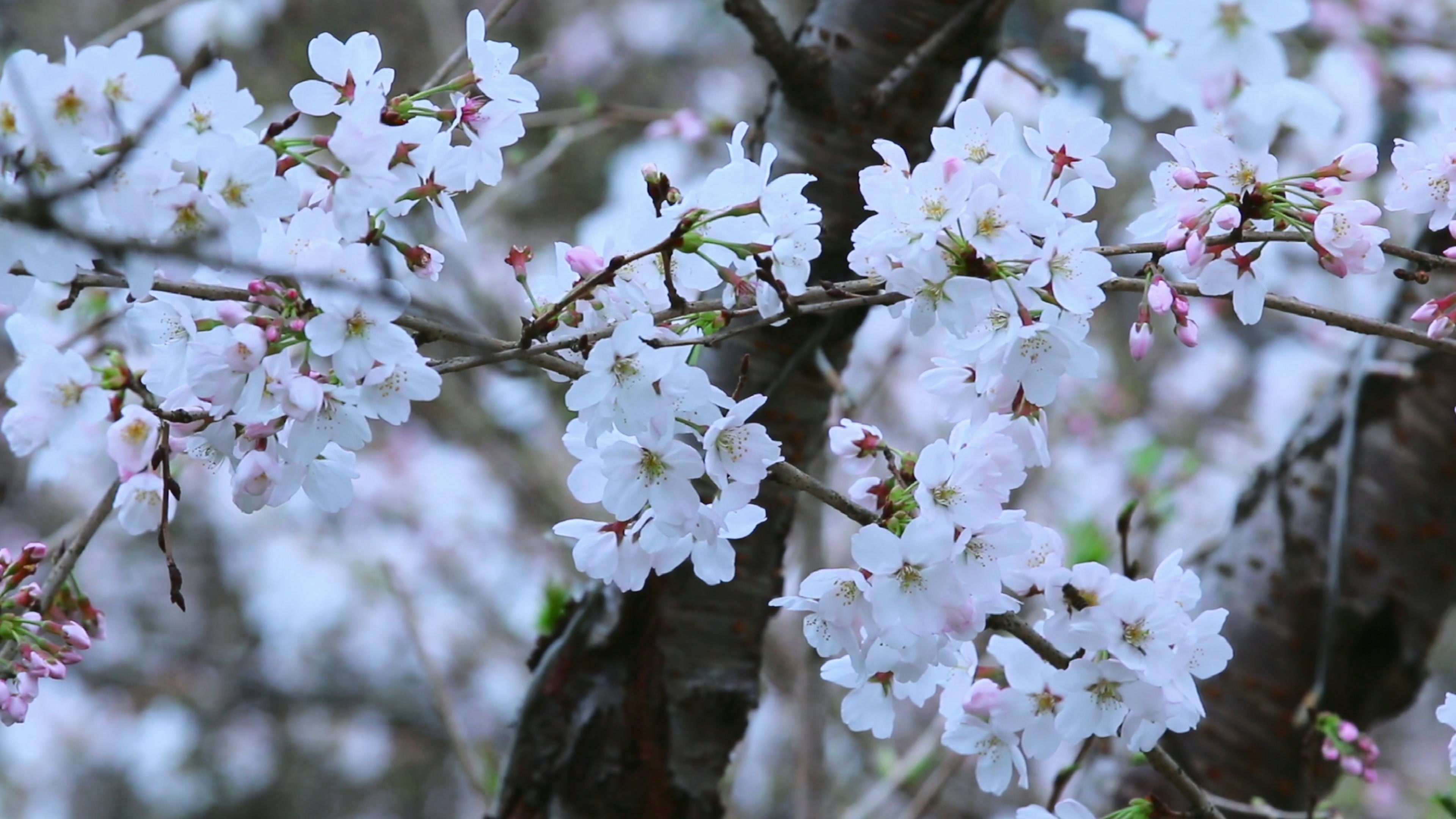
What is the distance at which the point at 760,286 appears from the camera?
785 millimetres

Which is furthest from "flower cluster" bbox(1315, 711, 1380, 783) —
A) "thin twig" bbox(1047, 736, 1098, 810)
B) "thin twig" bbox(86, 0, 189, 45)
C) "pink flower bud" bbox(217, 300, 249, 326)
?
"thin twig" bbox(86, 0, 189, 45)

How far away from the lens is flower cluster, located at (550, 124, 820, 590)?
0.73m

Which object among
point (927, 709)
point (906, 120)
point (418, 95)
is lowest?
point (927, 709)

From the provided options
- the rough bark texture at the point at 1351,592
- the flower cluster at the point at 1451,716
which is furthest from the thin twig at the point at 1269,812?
the rough bark texture at the point at 1351,592

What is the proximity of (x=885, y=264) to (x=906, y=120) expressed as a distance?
24.4 inches

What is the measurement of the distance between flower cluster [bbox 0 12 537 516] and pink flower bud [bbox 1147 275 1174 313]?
462 millimetres

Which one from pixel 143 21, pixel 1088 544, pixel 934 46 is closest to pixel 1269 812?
pixel 1088 544

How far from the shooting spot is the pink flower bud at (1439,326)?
0.81 meters

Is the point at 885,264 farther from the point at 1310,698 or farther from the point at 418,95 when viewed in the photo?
the point at 1310,698

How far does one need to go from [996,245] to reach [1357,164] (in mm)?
289

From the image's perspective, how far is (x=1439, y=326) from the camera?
81 cm

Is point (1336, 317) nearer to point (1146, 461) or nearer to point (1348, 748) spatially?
point (1348, 748)

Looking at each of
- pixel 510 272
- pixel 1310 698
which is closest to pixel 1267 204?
pixel 1310 698

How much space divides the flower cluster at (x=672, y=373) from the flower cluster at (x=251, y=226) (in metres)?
0.11
